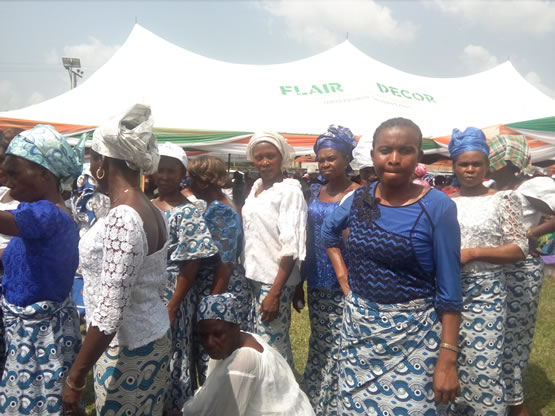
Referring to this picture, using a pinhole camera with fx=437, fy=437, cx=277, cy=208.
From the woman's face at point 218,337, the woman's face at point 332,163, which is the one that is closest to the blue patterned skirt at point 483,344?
the woman's face at point 332,163

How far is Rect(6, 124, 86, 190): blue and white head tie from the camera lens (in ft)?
6.03

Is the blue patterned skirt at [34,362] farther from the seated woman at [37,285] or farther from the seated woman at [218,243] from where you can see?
the seated woman at [218,243]

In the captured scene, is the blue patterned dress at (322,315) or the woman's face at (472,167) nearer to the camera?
the woman's face at (472,167)

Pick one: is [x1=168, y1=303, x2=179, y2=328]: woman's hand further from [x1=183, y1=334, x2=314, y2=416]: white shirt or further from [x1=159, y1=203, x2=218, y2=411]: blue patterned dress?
[x1=183, y1=334, x2=314, y2=416]: white shirt

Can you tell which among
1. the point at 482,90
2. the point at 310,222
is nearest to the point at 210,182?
the point at 310,222

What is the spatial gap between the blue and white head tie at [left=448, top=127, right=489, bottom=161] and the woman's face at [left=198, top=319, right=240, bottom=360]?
158 cm

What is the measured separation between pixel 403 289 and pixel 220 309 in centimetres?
87

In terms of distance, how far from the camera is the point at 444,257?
164 cm

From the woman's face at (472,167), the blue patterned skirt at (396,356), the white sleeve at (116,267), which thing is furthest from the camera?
the woman's face at (472,167)

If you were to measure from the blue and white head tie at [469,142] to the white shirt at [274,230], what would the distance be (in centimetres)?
94

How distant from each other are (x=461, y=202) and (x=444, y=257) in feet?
3.08

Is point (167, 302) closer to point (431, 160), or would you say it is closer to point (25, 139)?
point (25, 139)

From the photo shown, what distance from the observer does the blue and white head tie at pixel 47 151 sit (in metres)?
1.84

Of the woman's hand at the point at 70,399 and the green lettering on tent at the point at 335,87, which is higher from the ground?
the green lettering on tent at the point at 335,87
